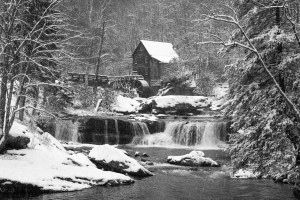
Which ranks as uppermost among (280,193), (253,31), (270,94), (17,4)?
(17,4)

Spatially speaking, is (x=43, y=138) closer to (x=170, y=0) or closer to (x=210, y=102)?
(x=210, y=102)

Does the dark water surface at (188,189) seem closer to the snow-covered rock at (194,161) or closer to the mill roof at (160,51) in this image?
the snow-covered rock at (194,161)

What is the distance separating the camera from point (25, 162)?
1535 centimetres

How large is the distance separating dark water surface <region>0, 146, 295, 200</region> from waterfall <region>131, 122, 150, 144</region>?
13.4m

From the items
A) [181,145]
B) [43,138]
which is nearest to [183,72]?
[181,145]

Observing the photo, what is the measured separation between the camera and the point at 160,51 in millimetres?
57031

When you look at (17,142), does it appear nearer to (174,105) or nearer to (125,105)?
(174,105)

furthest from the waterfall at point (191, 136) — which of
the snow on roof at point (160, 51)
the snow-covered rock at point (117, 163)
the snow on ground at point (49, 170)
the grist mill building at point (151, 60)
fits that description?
the snow on roof at point (160, 51)

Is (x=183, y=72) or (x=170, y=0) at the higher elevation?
(x=170, y=0)

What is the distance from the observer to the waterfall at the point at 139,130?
110 ft

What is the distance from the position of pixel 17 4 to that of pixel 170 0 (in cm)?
5596

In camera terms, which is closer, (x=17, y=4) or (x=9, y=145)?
(x=17, y=4)

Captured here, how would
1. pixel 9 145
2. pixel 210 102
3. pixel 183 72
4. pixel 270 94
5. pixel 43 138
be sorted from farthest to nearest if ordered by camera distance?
pixel 183 72 → pixel 210 102 → pixel 43 138 → pixel 9 145 → pixel 270 94

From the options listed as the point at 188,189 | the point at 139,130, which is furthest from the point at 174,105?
the point at 188,189
